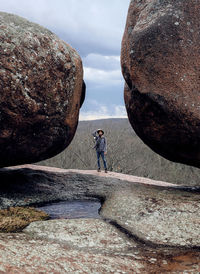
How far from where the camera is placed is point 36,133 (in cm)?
743

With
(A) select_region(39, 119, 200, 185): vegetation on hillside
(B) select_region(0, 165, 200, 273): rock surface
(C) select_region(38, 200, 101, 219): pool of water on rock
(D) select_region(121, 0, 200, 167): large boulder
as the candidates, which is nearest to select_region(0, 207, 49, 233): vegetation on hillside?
(B) select_region(0, 165, 200, 273): rock surface

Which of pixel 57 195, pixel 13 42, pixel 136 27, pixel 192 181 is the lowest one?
pixel 192 181

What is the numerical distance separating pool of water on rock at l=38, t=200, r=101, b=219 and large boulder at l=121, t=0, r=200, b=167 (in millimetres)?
2376

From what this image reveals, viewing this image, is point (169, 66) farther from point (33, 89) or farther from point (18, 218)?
point (18, 218)

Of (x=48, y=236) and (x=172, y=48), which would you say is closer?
(x=48, y=236)

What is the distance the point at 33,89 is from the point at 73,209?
272 centimetres

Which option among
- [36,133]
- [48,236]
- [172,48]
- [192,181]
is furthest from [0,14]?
[192,181]

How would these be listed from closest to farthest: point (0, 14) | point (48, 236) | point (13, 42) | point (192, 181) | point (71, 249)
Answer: point (71, 249)
point (48, 236)
point (13, 42)
point (0, 14)
point (192, 181)

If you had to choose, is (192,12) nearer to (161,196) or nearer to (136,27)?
(136,27)

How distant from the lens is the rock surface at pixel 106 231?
14.2 ft

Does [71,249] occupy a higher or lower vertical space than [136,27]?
lower

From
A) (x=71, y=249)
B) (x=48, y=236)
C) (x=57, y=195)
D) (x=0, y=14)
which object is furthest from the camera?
(x=57, y=195)

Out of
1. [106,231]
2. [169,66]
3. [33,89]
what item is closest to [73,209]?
[106,231]

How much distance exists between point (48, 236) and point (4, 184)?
11.3ft
